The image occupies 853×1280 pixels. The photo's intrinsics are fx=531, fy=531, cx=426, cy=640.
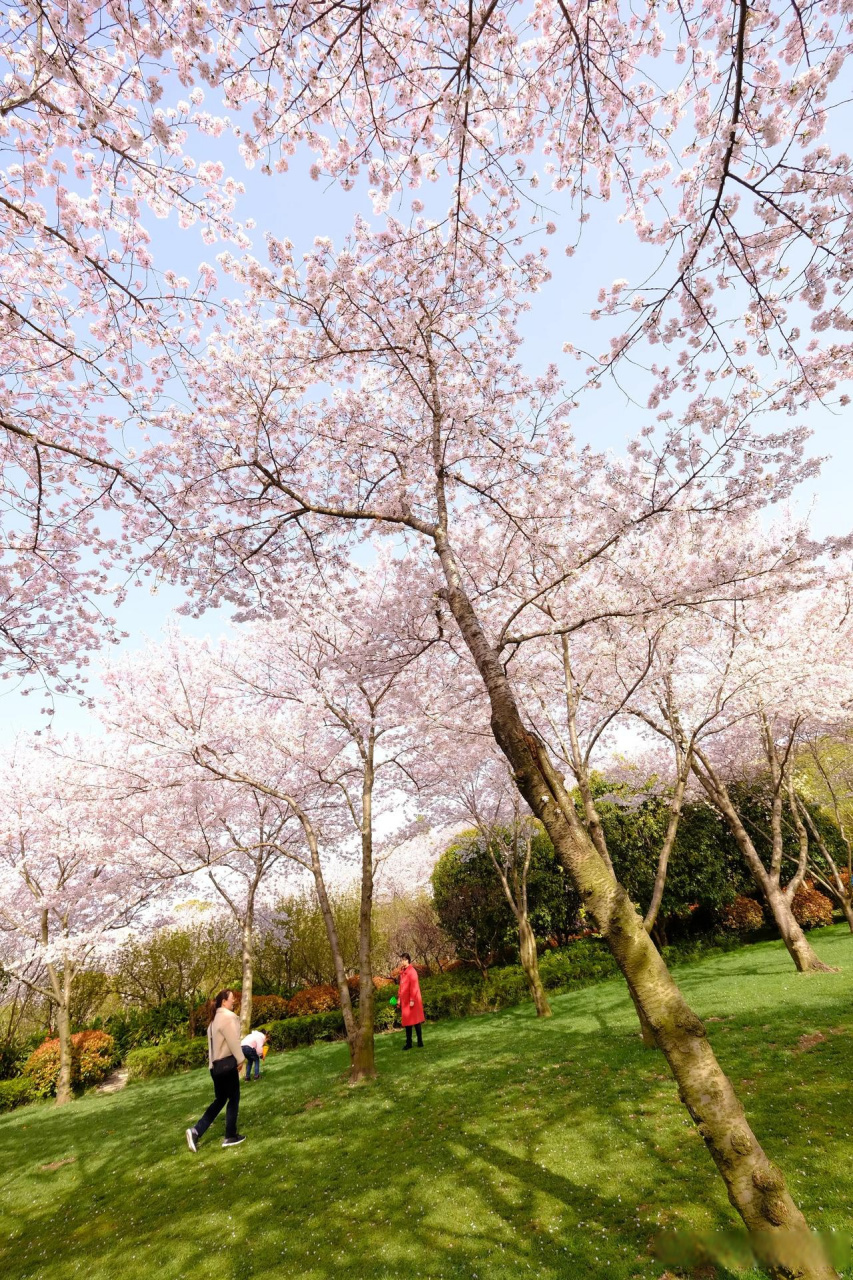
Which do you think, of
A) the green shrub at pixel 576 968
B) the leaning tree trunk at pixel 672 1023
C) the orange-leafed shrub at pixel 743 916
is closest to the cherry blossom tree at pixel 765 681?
the orange-leafed shrub at pixel 743 916

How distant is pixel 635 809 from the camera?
15641mm

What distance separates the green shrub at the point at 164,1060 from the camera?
12398 millimetres

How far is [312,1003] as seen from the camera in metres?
15.2

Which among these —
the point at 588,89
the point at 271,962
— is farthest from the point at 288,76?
the point at 271,962

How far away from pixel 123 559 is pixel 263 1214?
7.27 metres

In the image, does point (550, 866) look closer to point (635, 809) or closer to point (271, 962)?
point (635, 809)

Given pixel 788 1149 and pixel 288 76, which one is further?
pixel 788 1149

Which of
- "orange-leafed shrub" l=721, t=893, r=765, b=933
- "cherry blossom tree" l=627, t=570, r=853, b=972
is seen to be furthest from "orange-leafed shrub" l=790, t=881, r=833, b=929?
"cherry blossom tree" l=627, t=570, r=853, b=972

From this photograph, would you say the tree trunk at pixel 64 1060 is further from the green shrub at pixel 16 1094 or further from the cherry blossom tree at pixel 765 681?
the cherry blossom tree at pixel 765 681

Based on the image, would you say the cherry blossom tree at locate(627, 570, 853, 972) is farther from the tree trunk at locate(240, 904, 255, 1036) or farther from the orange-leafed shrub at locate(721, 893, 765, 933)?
the tree trunk at locate(240, 904, 255, 1036)

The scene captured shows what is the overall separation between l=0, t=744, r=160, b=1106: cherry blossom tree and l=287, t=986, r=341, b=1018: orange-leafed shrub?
534 centimetres

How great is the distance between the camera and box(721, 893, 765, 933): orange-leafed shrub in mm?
14656

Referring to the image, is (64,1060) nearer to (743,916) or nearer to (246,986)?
(246,986)

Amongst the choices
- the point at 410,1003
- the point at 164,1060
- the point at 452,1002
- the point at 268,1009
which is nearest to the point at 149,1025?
the point at 164,1060
